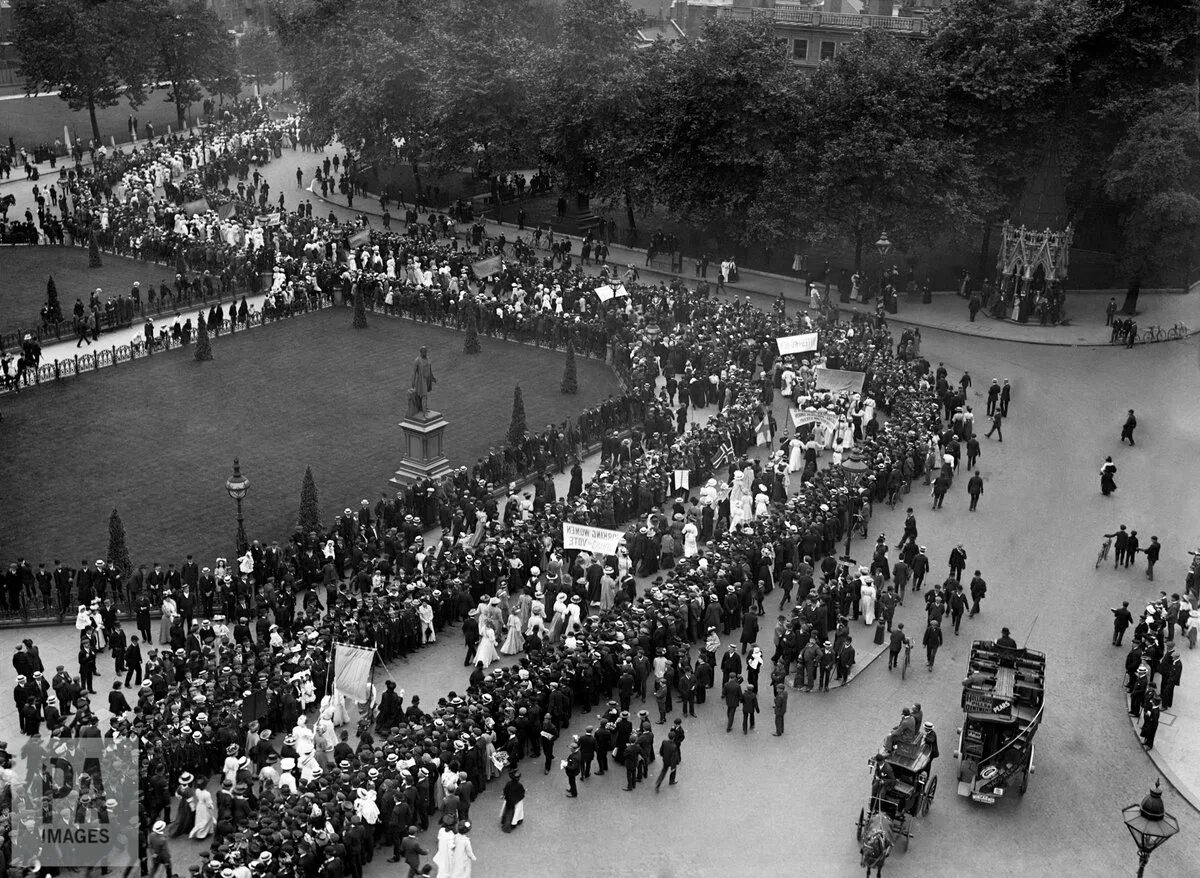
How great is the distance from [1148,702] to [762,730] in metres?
7.78

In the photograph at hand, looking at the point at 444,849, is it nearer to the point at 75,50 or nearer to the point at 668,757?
the point at 668,757

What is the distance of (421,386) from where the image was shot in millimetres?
40469

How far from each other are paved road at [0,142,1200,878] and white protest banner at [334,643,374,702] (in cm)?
282

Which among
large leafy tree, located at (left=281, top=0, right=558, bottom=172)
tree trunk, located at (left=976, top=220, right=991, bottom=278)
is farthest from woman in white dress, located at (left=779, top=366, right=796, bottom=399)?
→ large leafy tree, located at (left=281, top=0, right=558, bottom=172)

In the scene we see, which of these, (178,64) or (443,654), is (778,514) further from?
(178,64)

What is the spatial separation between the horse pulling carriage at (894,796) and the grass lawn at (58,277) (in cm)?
4176

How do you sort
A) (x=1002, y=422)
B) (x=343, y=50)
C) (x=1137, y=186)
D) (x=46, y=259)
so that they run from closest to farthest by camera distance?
(x=1002, y=422)
(x=1137, y=186)
(x=46, y=259)
(x=343, y=50)

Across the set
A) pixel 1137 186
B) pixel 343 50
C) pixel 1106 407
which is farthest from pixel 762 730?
pixel 343 50

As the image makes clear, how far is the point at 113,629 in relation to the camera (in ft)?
104

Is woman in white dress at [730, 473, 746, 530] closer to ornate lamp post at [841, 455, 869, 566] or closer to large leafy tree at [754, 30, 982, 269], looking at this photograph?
ornate lamp post at [841, 455, 869, 566]

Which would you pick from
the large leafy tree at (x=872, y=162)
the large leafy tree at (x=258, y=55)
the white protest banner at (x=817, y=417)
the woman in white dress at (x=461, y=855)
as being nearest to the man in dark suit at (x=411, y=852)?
the woman in white dress at (x=461, y=855)

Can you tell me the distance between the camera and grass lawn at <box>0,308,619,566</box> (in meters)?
38.6

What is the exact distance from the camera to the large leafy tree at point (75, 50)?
8631 centimetres

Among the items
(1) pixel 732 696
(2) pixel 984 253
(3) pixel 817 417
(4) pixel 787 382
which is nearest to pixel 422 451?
(3) pixel 817 417
